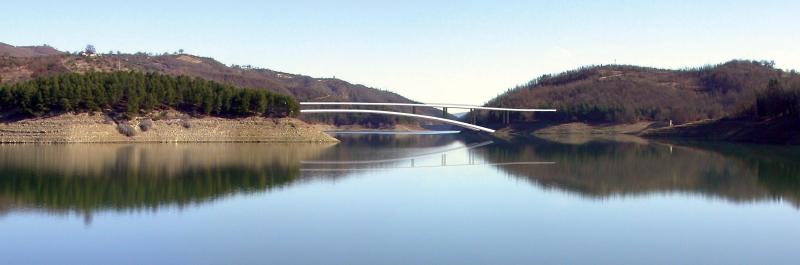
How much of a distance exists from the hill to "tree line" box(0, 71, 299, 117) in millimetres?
16979

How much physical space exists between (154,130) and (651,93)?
2255 inches

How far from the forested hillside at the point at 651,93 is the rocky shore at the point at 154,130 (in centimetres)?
3445

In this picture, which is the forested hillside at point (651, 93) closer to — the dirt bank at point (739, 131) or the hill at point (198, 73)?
the dirt bank at point (739, 131)

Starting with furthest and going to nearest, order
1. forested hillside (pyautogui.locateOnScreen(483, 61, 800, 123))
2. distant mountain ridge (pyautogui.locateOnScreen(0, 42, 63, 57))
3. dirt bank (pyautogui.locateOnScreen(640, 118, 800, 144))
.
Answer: distant mountain ridge (pyautogui.locateOnScreen(0, 42, 63, 57)) → forested hillside (pyautogui.locateOnScreen(483, 61, 800, 123)) → dirt bank (pyautogui.locateOnScreen(640, 118, 800, 144))

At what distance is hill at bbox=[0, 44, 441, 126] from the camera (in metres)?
60.5

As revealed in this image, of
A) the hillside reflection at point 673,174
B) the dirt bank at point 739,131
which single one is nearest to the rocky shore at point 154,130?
the hillside reflection at point 673,174

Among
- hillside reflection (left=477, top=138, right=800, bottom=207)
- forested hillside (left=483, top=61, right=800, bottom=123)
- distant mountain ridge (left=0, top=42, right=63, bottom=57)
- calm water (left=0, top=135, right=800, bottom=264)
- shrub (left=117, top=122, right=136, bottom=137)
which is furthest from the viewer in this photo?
distant mountain ridge (left=0, top=42, right=63, bottom=57)

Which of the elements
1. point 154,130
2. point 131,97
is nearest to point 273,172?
point 154,130

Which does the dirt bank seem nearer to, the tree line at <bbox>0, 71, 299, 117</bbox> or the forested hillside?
the forested hillside

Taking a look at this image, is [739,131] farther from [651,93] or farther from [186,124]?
[186,124]

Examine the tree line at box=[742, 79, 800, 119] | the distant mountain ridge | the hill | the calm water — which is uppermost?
the distant mountain ridge

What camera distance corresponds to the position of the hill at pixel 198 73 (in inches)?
2382

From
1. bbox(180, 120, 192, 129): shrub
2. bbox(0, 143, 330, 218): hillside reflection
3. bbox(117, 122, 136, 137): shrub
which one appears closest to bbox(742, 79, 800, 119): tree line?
bbox(0, 143, 330, 218): hillside reflection

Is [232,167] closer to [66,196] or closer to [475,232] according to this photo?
[66,196]
